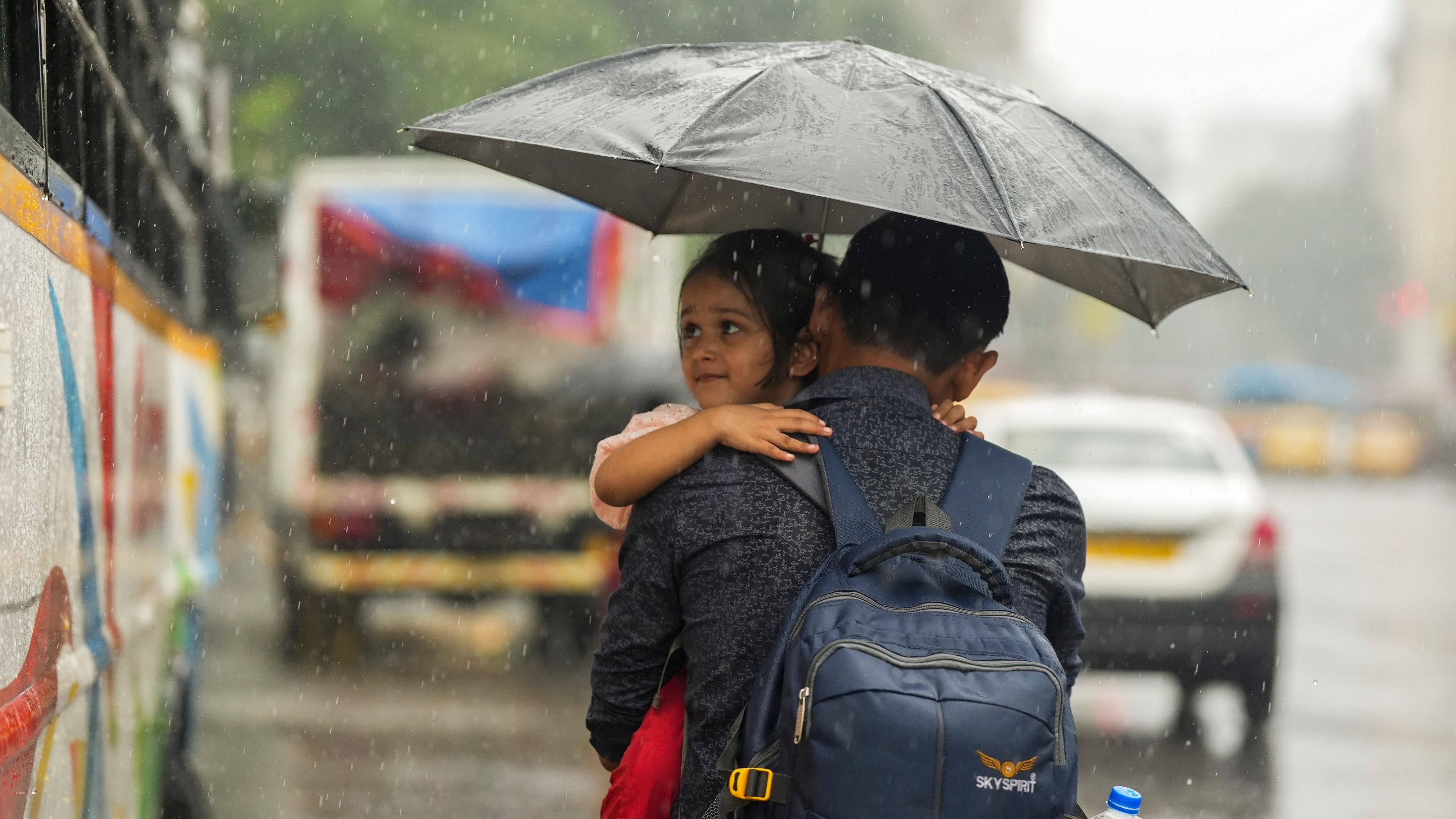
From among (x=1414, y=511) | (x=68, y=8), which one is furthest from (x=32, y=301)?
(x=1414, y=511)

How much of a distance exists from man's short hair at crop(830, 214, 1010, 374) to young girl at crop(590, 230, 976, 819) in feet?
0.80

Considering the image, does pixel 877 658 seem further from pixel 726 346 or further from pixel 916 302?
pixel 726 346

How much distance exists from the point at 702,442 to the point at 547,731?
19.5ft

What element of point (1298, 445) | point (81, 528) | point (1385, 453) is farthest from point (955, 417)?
point (1298, 445)

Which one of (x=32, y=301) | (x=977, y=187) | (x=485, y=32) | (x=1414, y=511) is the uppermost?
(x=485, y=32)

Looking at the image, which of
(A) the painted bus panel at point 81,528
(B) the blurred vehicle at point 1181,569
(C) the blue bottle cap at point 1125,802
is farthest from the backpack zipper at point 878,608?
(B) the blurred vehicle at point 1181,569

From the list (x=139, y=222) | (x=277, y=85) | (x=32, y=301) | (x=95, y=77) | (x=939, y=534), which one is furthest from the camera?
(x=277, y=85)

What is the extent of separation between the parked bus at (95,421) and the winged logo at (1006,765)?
1.58m

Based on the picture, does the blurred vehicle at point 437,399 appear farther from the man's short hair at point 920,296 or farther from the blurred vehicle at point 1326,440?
the blurred vehicle at point 1326,440

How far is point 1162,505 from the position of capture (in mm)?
8273

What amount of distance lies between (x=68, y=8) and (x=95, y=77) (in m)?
0.55

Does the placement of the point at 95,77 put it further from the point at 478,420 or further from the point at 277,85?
the point at 277,85

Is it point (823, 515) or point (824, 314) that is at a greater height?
point (824, 314)

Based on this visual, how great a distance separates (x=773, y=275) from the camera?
2869mm
